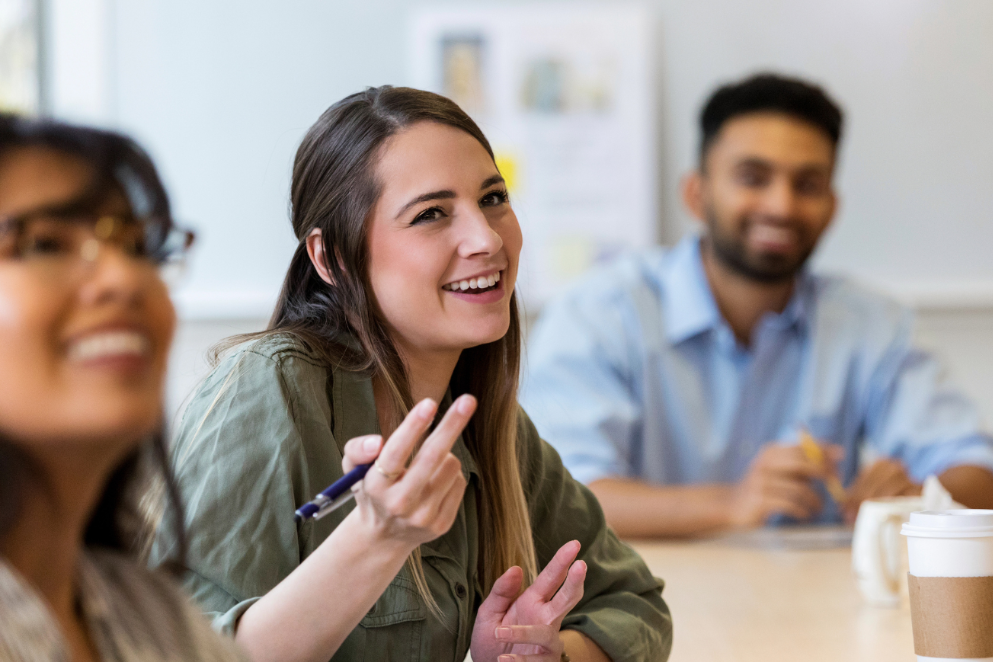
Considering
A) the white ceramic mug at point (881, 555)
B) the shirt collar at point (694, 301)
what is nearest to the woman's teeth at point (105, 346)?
the white ceramic mug at point (881, 555)

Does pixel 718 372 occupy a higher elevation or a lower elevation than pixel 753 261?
lower

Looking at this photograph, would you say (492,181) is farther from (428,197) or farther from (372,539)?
(372,539)

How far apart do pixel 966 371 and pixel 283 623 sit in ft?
7.89

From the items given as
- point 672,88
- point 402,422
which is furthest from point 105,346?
point 672,88

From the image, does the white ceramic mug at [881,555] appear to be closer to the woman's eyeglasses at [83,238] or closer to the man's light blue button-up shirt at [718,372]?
the man's light blue button-up shirt at [718,372]

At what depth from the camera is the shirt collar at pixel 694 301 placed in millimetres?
2266

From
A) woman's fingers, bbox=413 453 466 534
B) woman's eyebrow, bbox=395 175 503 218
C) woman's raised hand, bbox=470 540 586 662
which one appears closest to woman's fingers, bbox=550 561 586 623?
woman's raised hand, bbox=470 540 586 662

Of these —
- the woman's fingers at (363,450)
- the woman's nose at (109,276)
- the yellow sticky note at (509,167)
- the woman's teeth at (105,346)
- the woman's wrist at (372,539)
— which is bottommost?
the woman's wrist at (372,539)

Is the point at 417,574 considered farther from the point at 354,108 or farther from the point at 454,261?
the point at 354,108

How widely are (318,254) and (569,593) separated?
0.43 m

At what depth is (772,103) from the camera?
2322mm

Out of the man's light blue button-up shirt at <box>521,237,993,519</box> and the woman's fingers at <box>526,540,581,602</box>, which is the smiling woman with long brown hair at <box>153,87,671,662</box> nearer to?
the woman's fingers at <box>526,540,581,602</box>

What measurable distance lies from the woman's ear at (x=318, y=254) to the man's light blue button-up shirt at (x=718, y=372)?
3.69ft

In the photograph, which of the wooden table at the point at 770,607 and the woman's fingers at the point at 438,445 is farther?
the wooden table at the point at 770,607
